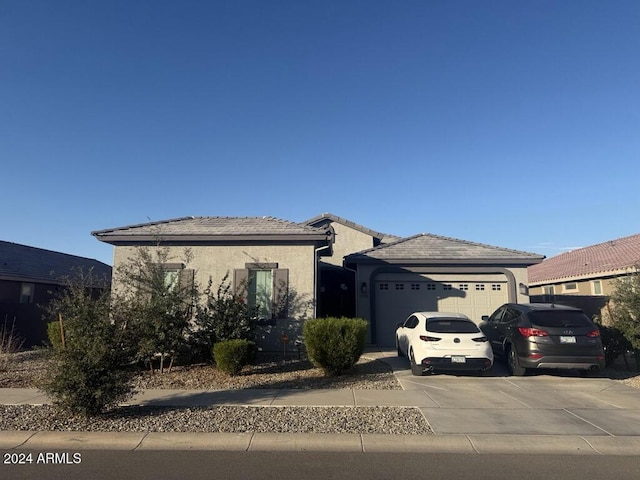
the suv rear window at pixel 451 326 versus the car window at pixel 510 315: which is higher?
the car window at pixel 510 315

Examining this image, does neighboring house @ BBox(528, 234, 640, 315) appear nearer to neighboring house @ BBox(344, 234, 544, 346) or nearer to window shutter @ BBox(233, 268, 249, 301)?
neighboring house @ BBox(344, 234, 544, 346)

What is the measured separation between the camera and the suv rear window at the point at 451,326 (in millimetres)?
9867

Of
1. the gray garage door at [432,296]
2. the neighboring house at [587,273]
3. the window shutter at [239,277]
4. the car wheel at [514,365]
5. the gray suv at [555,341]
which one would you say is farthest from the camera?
the neighboring house at [587,273]

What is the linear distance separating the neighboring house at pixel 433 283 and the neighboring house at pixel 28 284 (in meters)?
10.7

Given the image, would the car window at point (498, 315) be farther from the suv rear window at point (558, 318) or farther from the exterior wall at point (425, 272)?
the exterior wall at point (425, 272)

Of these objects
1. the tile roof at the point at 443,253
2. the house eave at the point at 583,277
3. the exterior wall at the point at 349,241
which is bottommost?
the house eave at the point at 583,277

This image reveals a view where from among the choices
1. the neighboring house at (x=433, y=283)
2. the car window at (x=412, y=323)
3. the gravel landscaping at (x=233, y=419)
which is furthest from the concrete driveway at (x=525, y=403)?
the neighboring house at (x=433, y=283)

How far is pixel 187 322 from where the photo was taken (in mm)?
10609

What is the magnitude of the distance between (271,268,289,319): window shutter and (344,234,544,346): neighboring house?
3.59 metres

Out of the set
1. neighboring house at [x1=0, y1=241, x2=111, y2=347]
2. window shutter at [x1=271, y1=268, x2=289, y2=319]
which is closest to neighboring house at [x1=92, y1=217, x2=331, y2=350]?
window shutter at [x1=271, y1=268, x2=289, y2=319]

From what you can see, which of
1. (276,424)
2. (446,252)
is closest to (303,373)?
(276,424)

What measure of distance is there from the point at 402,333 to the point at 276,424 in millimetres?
6542

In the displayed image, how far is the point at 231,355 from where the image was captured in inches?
380

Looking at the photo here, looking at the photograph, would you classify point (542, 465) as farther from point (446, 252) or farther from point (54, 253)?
point (54, 253)
